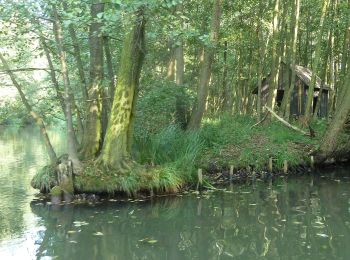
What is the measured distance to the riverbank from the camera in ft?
39.1

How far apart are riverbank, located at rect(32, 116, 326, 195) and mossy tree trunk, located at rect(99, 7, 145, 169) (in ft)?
1.15

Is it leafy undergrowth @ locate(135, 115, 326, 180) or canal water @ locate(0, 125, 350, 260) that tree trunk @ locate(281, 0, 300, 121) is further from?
canal water @ locate(0, 125, 350, 260)

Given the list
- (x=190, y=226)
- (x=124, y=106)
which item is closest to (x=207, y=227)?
(x=190, y=226)

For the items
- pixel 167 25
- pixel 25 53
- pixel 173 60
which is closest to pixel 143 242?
pixel 167 25

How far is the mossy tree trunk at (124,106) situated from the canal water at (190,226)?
1.26 meters

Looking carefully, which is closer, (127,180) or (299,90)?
(127,180)

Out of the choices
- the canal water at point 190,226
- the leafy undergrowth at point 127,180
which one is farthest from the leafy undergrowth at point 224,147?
the canal water at point 190,226

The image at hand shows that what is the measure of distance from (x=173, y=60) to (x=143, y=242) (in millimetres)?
14561

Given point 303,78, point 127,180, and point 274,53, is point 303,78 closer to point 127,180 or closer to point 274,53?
point 274,53

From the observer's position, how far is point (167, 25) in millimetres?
10414

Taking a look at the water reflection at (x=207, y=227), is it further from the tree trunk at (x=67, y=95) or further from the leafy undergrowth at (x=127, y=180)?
the tree trunk at (x=67, y=95)

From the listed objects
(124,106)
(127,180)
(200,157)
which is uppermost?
(124,106)

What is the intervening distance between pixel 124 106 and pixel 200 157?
3884 millimetres

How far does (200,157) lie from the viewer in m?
15.0
